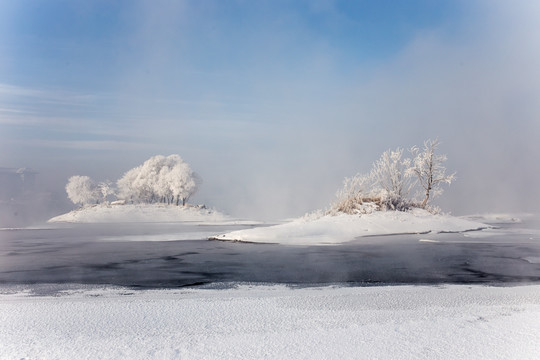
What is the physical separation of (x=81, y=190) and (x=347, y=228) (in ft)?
143

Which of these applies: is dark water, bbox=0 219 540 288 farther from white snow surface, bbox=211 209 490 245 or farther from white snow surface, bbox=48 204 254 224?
white snow surface, bbox=48 204 254 224

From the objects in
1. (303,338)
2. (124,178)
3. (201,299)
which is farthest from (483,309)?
(124,178)

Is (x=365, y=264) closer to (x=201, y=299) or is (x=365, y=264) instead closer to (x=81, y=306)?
(x=201, y=299)

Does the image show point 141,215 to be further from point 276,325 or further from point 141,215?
point 276,325

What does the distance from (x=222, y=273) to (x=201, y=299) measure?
8.62 feet

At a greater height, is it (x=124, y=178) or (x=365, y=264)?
(x=124, y=178)

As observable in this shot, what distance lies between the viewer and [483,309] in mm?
4570

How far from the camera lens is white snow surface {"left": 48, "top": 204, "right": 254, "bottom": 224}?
41.0 metres

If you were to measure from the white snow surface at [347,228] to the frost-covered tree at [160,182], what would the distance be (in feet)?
103

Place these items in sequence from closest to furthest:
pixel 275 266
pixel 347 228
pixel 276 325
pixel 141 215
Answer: pixel 276 325 → pixel 275 266 → pixel 347 228 → pixel 141 215

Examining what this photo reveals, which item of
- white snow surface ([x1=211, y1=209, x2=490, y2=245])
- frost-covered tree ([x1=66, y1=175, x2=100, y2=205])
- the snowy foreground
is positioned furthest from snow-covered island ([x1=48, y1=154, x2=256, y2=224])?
the snowy foreground

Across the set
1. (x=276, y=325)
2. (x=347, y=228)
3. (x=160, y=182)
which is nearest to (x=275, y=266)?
(x=276, y=325)

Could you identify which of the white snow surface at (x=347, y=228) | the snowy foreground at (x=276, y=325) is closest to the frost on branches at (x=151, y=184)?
the white snow surface at (x=347, y=228)

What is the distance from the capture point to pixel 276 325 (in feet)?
13.1
